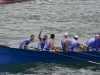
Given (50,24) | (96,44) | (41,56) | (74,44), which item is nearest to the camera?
(41,56)

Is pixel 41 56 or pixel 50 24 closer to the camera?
pixel 41 56

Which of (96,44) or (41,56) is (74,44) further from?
(41,56)

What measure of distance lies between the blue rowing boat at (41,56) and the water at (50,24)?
463mm

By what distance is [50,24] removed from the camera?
188ft

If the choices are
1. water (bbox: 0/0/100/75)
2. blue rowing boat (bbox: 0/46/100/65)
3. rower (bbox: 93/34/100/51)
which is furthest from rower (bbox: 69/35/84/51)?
water (bbox: 0/0/100/75)

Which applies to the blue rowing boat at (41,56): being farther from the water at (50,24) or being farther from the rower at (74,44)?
the rower at (74,44)

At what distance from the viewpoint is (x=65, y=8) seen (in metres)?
72.6

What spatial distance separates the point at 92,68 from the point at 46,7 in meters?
41.7

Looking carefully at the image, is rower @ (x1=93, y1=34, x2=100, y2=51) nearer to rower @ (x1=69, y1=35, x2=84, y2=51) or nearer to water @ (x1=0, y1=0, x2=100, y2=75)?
rower @ (x1=69, y1=35, x2=84, y2=51)

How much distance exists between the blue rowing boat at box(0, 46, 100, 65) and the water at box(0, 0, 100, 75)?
1.52 ft

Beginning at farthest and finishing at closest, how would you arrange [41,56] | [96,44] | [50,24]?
[50,24]
[96,44]
[41,56]

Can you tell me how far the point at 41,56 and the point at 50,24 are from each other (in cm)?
2522

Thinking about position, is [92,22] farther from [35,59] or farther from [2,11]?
[35,59]

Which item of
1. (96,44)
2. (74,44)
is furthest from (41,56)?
(96,44)
